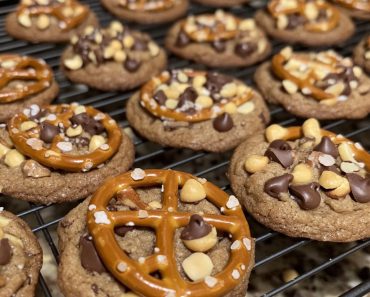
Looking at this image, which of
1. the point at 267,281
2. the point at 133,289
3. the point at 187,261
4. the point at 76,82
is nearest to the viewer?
the point at 133,289

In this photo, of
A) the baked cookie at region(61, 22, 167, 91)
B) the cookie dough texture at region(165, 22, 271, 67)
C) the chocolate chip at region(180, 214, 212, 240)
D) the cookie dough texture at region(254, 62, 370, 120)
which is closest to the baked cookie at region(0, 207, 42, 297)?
the chocolate chip at region(180, 214, 212, 240)

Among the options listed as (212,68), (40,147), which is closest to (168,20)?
(212,68)

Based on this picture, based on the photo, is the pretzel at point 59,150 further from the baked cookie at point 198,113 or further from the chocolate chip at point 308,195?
the chocolate chip at point 308,195

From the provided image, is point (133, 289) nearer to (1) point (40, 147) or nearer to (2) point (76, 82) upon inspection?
(1) point (40, 147)

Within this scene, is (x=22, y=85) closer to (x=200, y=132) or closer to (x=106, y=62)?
(x=106, y=62)

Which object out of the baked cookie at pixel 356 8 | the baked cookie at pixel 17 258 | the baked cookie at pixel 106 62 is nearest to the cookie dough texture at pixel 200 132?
the baked cookie at pixel 106 62

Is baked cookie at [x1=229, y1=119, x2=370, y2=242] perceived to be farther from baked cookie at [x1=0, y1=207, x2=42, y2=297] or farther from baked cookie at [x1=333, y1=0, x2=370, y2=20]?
baked cookie at [x1=333, y1=0, x2=370, y2=20]

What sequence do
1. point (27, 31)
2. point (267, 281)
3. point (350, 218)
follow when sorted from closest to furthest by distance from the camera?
1. point (350, 218)
2. point (267, 281)
3. point (27, 31)
